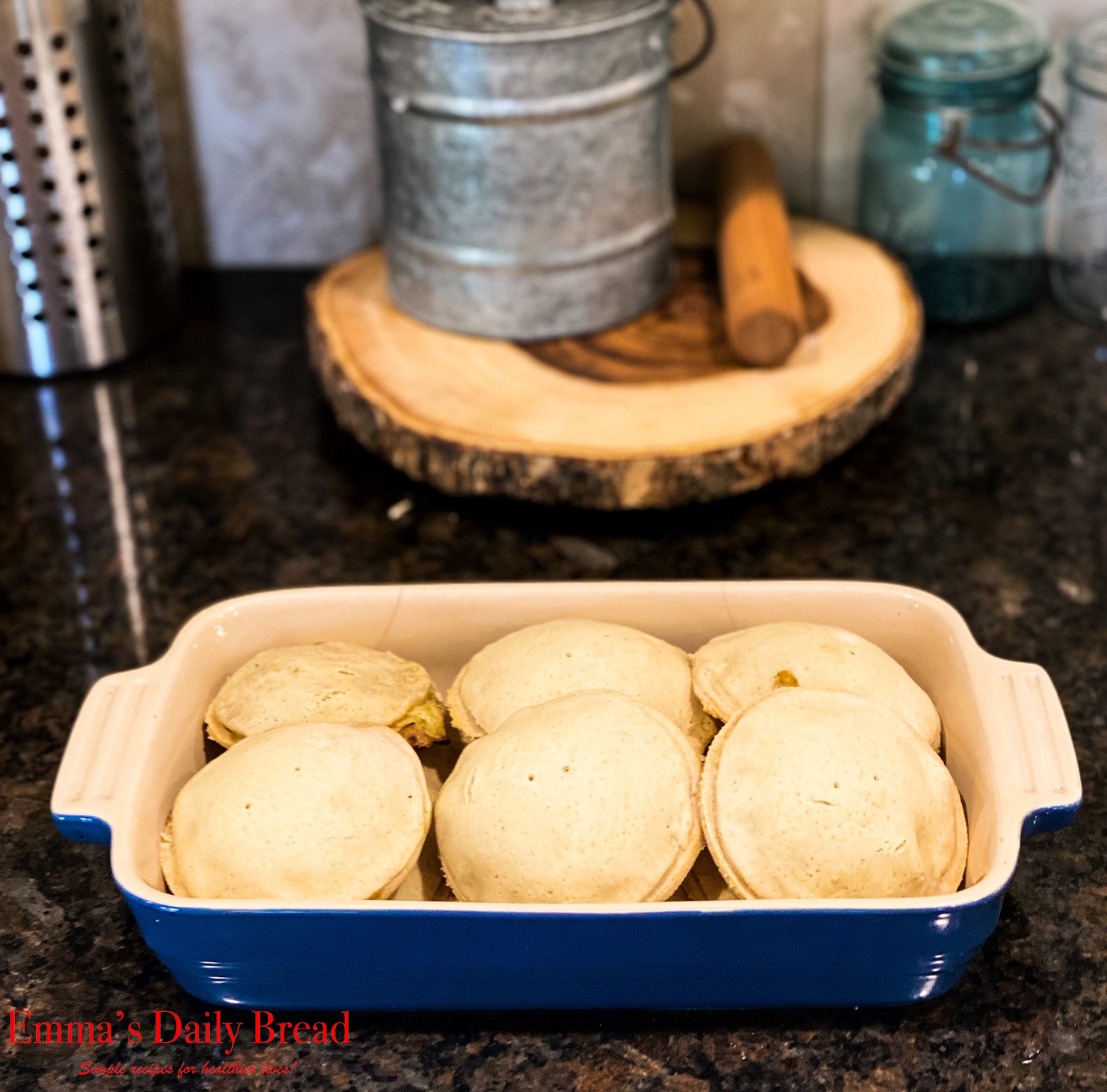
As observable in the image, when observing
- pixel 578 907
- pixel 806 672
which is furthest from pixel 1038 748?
pixel 578 907

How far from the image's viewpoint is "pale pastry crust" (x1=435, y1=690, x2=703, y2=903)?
0.54 meters

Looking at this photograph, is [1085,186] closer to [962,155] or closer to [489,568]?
[962,155]

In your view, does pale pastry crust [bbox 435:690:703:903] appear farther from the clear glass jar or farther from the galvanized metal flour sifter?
the clear glass jar

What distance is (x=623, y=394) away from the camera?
982 millimetres

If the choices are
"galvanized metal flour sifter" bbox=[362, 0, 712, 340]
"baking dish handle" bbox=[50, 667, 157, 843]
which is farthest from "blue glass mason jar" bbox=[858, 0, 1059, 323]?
"baking dish handle" bbox=[50, 667, 157, 843]

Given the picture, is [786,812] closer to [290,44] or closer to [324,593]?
[324,593]

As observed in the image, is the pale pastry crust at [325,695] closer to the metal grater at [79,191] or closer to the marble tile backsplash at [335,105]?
the metal grater at [79,191]

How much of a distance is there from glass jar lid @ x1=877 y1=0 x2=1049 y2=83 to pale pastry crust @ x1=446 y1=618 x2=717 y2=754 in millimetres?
644

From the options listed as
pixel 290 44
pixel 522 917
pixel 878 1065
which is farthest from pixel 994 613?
pixel 290 44

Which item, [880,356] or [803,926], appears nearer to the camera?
[803,926]

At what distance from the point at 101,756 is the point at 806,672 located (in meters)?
0.31

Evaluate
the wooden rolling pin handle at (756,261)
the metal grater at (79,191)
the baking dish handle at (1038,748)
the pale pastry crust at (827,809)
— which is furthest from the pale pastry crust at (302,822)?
the metal grater at (79,191)

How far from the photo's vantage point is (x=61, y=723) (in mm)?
799

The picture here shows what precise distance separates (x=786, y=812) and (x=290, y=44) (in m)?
0.91
